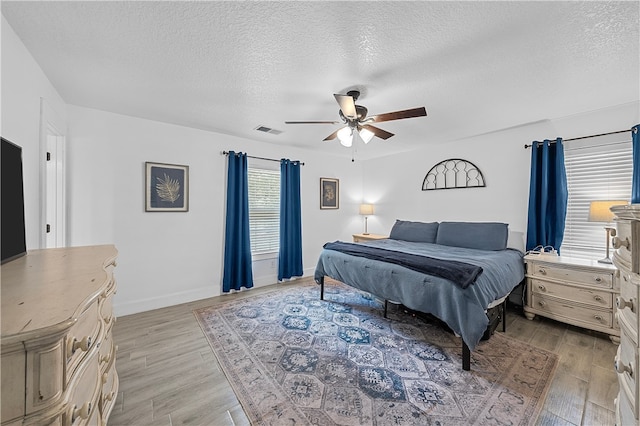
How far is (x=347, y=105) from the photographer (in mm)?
2260

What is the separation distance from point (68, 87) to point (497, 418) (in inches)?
175

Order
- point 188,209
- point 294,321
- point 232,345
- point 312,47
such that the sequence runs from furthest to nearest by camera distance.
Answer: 1. point 188,209
2. point 294,321
3. point 232,345
4. point 312,47

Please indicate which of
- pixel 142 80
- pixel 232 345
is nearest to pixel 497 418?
pixel 232 345

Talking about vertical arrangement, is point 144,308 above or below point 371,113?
below

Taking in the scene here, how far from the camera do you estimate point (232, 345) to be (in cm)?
256

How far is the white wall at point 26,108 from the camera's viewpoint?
163 cm

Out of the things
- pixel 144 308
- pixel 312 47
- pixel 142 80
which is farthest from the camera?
pixel 144 308

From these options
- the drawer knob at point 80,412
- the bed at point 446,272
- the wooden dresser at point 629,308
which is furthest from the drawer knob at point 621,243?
the drawer knob at point 80,412

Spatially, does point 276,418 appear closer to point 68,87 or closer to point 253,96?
point 253,96

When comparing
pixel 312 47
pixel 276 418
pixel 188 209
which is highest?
pixel 312 47

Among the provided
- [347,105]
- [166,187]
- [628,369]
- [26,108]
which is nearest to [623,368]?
[628,369]

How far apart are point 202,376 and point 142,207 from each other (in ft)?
7.74

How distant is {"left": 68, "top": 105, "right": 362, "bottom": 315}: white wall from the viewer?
309cm

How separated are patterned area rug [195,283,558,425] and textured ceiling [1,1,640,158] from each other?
2.46 metres
